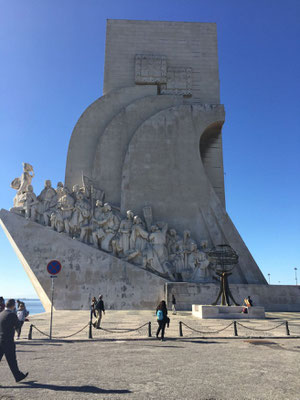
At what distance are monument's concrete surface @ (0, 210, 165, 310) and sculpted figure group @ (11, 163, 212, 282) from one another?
466 millimetres

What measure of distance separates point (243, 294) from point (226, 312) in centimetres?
321

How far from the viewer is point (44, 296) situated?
1327cm

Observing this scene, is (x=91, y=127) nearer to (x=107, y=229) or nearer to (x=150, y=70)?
(x=150, y=70)

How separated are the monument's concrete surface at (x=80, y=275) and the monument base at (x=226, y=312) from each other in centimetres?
328

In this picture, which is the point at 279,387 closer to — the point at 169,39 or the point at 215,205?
the point at 215,205

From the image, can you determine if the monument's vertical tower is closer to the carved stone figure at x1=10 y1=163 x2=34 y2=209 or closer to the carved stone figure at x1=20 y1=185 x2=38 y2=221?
the carved stone figure at x1=10 y1=163 x2=34 y2=209

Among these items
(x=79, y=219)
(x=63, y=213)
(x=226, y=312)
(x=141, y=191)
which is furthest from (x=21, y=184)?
(x=226, y=312)

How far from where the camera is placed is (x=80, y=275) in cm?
1313

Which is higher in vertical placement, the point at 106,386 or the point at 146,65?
the point at 146,65

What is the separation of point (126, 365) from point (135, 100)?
15490 millimetres

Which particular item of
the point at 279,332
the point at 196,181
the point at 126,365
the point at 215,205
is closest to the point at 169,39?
the point at 196,181

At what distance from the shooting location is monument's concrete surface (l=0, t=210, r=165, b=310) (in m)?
12.8

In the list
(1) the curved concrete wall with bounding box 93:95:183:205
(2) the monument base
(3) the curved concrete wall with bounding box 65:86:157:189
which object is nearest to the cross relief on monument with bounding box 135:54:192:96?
(3) the curved concrete wall with bounding box 65:86:157:189

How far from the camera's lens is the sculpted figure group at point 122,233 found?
1347cm
